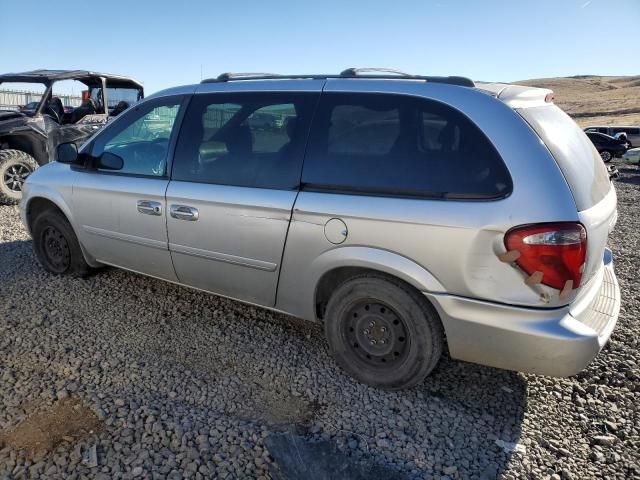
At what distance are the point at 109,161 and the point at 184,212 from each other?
3.23ft

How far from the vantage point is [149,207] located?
11.4 ft

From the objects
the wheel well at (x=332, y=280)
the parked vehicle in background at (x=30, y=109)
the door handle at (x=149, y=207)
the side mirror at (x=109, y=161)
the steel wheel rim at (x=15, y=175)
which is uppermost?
the side mirror at (x=109, y=161)

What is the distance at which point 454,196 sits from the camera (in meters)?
2.40

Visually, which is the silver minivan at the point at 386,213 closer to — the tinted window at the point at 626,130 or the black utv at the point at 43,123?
the black utv at the point at 43,123

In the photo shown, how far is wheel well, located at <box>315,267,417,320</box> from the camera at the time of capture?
271 centimetres

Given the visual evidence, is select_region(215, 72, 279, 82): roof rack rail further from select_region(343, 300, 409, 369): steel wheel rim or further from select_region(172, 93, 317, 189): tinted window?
Result: select_region(343, 300, 409, 369): steel wheel rim

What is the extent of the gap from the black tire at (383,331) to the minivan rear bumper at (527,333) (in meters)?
0.12

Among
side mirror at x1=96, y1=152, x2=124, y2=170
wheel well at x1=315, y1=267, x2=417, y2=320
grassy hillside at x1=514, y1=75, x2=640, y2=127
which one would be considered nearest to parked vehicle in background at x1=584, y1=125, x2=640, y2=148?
grassy hillside at x1=514, y1=75, x2=640, y2=127

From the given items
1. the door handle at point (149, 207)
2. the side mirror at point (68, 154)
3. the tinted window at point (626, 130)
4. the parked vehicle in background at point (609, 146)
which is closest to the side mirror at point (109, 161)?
the side mirror at point (68, 154)

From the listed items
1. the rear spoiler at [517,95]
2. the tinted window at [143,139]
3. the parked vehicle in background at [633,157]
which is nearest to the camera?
the rear spoiler at [517,95]

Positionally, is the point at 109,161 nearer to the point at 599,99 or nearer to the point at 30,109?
the point at 30,109

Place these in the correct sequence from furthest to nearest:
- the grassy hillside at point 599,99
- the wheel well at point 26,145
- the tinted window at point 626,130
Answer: the grassy hillside at point 599,99, the tinted window at point 626,130, the wheel well at point 26,145

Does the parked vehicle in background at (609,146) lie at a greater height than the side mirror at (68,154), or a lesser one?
lesser

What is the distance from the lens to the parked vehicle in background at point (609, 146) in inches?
886
